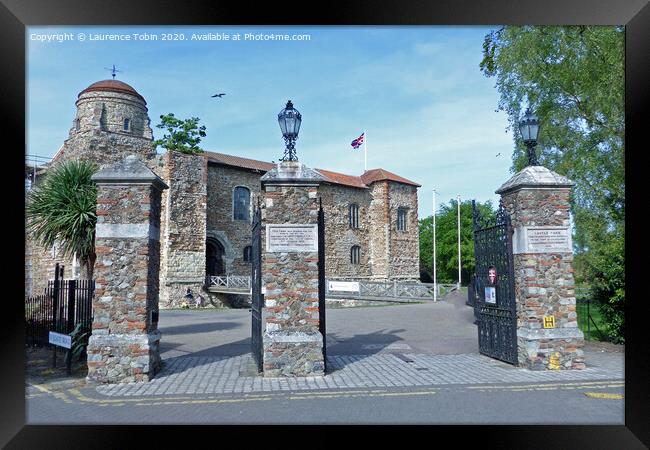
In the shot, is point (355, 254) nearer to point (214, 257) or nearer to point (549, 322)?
point (214, 257)

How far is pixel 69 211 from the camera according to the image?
11289 millimetres

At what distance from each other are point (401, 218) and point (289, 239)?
3028cm

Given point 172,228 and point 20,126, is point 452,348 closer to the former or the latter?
point 20,126

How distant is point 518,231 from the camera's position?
867cm

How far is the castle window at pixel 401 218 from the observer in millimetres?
37375

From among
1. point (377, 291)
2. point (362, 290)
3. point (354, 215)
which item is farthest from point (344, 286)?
point (354, 215)

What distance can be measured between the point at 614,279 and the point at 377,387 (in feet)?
22.0

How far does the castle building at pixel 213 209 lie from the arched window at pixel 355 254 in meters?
0.07

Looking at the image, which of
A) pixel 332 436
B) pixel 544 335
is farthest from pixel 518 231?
pixel 332 436

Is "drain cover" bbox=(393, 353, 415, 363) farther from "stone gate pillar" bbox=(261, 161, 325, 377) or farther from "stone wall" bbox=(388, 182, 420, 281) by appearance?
"stone wall" bbox=(388, 182, 420, 281)

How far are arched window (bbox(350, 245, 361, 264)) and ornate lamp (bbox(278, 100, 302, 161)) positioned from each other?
2767 centimetres

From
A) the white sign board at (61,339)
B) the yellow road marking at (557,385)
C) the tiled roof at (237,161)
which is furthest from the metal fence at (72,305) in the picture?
the tiled roof at (237,161)

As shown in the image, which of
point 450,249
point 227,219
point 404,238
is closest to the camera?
point 227,219

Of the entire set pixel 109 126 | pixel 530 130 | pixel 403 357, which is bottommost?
pixel 403 357
